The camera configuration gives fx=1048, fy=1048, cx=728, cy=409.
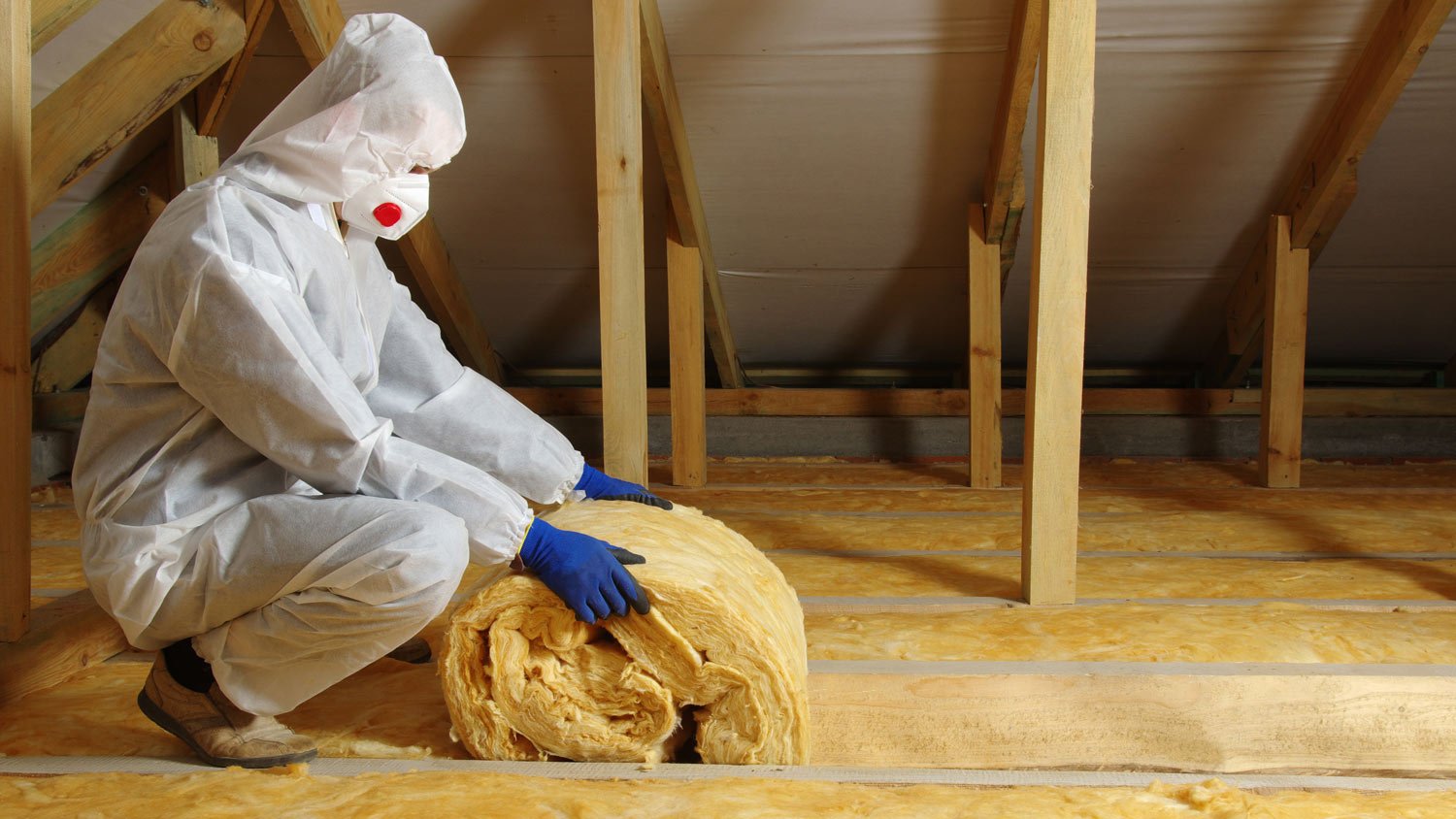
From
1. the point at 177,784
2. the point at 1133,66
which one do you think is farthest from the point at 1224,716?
the point at 1133,66

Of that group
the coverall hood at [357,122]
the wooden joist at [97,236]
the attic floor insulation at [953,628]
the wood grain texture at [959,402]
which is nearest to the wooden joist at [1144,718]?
the attic floor insulation at [953,628]

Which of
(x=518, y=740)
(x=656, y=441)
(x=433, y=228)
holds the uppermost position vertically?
(x=433, y=228)

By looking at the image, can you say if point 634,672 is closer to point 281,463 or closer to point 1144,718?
point 281,463

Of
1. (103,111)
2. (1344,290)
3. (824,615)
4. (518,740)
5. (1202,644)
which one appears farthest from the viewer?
(1344,290)

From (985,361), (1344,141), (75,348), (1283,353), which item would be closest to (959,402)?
(985,361)

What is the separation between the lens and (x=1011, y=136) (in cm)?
339

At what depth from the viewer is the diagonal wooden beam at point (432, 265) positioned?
311 centimetres

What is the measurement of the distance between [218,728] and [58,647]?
0.58m

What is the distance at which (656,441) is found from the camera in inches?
190

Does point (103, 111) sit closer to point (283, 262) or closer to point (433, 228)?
point (433, 228)

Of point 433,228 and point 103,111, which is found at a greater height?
point 103,111

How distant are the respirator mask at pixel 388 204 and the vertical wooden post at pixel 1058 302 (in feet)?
4.10

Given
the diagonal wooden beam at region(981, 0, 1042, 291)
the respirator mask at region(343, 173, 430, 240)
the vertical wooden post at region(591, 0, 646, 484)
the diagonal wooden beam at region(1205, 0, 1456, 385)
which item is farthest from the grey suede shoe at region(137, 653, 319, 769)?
the diagonal wooden beam at region(1205, 0, 1456, 385)

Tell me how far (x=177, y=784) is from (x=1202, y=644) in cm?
177
